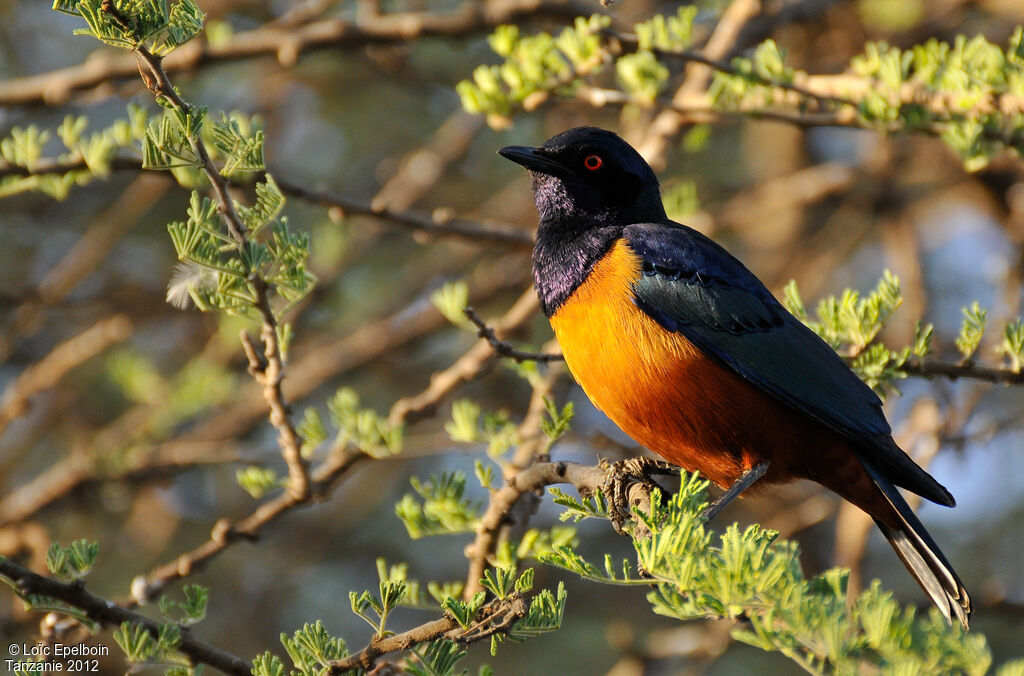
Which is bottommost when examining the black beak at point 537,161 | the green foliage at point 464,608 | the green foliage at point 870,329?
the green foliage at point 464,608

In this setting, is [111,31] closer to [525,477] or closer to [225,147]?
[225,147]

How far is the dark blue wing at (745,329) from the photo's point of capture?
3.69m

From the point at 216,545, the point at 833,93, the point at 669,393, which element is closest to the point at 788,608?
the point at 669,393

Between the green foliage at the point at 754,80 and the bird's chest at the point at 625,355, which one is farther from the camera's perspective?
the green foliage at the point at 754,80

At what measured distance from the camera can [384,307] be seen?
7.02m

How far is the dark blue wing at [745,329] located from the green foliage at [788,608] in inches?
56.6

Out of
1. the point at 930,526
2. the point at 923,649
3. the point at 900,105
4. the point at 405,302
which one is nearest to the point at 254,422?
the point at 405,302

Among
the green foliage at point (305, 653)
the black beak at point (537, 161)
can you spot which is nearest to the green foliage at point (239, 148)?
the green foliage at point (305, 653)

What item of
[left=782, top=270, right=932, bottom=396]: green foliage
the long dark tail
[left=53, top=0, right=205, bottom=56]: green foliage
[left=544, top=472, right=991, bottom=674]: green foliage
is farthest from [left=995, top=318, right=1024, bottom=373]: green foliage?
[left=53, top=0, right=205, bottom=56]: green foliage

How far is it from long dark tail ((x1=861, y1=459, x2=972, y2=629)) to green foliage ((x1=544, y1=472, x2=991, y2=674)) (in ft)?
4.50

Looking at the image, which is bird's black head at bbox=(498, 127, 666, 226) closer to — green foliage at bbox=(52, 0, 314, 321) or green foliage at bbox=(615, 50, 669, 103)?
green foliage at bbox=(615, 50, 669, 103)

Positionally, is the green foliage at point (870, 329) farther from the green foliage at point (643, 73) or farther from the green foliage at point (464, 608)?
the green foliage at point (464, 608)

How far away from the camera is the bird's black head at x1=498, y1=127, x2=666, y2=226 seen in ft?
14.2

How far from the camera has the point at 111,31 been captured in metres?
2.33
